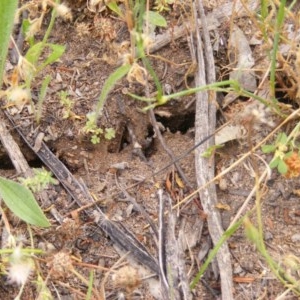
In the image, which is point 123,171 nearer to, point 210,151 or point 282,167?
point 210,151

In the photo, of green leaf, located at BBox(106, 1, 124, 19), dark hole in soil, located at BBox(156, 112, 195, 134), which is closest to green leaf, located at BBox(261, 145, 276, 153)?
dark hole in soil, located at BBox(156, 112, 195, 134)

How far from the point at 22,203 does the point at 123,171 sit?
14.4 inches

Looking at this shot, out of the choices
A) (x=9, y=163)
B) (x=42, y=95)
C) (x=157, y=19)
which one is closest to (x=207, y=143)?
(x=157, y=19)

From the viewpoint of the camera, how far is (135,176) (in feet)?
6.36

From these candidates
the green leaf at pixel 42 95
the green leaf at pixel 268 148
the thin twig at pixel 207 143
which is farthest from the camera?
the green leaf at pixel 42 95

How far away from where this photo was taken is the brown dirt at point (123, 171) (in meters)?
1.73

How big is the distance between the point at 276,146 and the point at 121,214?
1.74 ft

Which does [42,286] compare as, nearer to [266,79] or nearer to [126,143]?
[126,143]

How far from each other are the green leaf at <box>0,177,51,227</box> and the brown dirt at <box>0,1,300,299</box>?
0.27 ft

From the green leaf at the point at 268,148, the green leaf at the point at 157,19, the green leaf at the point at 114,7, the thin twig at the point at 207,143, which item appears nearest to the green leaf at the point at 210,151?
the thin twig at the point at 207,143

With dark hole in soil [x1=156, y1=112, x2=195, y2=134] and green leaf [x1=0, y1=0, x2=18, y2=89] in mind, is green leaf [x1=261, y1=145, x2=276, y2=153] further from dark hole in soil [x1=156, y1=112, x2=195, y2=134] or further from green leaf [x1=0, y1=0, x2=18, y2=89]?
green leaf [x1=0, y1=0, x2=18, y2=89]

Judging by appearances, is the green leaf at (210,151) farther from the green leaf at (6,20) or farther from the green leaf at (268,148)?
the green leaf at (6,20)

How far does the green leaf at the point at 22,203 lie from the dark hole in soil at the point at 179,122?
58 cm

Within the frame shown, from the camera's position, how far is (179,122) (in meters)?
2.13
